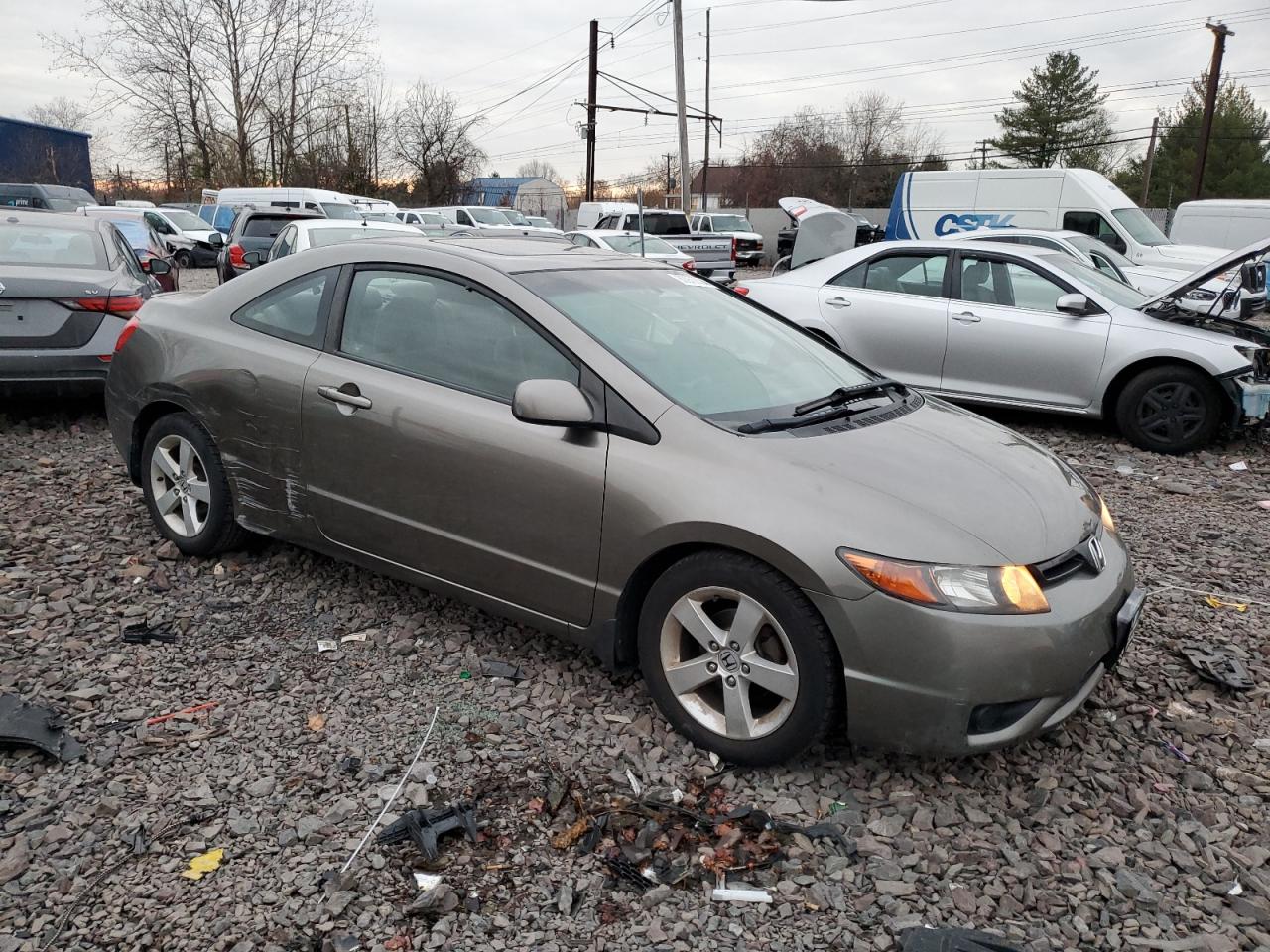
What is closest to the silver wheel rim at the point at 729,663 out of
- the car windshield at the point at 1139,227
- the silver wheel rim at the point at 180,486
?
the silver wheel rim at the point at 180,486

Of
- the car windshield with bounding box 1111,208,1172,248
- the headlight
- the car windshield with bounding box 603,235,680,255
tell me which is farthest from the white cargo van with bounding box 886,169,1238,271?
the headlight

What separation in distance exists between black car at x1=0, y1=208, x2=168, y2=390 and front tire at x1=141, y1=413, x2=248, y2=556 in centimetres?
252

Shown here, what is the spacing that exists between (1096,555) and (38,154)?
152 feet

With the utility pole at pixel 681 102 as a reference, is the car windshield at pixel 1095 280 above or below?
below

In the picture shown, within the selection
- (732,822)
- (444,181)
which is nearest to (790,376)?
(732,822)

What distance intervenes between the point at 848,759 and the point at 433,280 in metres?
2.32

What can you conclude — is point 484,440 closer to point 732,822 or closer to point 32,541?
point 732,822

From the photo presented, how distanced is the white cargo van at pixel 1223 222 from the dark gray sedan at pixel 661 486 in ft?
61.4

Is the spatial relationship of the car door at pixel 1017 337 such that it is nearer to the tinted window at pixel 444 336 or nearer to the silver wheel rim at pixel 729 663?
the tinted window at pixel 444 336

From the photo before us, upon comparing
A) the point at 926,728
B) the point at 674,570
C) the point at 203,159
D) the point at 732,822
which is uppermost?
the point at 203,159

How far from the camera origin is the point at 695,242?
2372 cm

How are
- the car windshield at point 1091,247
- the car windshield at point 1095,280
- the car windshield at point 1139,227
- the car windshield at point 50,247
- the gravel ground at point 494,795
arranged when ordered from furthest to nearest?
the car windshield at point 1139,227 < the car windshield at point 1091,247 < the car windshield at point 1095,280 < the car windshield at point 50,247 < the gravel ground at point 494,795

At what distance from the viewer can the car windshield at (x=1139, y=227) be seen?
15.7m

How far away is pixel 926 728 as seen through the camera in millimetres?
2725
